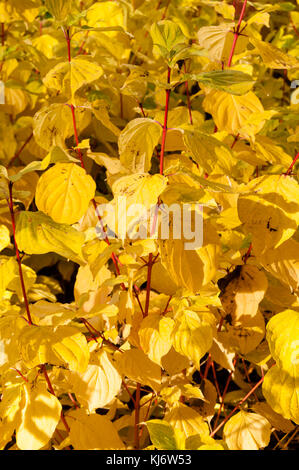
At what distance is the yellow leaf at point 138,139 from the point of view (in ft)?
2.71

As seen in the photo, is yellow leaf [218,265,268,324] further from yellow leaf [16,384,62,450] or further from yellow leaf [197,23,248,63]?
yellow leaf [197,23,248,63]

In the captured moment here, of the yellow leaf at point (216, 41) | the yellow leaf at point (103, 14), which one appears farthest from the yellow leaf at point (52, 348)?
the yellow leaf at point (103, 14)

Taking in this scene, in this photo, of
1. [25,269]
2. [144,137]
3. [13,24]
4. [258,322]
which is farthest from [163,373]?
[13,24]

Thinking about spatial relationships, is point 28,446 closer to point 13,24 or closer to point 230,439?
point 230,439

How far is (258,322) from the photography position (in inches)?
41.8

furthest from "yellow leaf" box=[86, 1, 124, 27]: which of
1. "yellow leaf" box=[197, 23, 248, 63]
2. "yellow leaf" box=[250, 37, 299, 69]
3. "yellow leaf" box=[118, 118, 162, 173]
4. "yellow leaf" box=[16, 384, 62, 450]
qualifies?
"yellow leaf" box=[16, 384, 62, 450]

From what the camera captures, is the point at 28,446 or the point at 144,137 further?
the point at 28,446

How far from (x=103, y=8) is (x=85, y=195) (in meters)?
0.95

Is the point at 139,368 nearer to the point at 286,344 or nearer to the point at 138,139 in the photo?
the point at 286,344

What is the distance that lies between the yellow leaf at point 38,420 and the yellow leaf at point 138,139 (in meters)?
0.51

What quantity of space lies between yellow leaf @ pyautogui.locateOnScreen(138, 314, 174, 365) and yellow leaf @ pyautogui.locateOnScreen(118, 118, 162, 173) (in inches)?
13.1

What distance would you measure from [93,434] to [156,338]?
0.29 metres

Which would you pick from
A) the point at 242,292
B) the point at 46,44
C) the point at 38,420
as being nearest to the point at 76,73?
the point at 242,292

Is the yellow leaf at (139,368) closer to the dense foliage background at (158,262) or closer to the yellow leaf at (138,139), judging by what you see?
the dense foliage background at (158,262)
